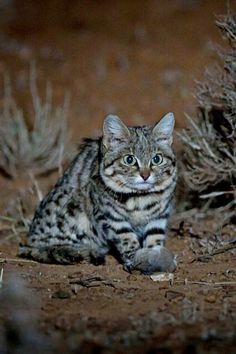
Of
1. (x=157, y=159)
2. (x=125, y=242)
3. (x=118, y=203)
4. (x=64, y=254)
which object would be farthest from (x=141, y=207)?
(x=64, y=254)

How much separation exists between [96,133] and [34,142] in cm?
72

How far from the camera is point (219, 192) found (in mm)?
6906

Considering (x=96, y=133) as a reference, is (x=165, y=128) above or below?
Result: below

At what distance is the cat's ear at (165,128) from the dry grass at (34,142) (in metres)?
2.68

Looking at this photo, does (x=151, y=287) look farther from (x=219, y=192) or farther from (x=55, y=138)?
(x=55, y=138)

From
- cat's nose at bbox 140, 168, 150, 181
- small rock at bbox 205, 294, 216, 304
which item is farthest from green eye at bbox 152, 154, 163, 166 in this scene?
small rock at bbox 205, 294, 216, 304

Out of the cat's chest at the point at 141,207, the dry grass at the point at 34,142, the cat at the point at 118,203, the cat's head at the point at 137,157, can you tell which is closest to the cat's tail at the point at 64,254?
the cat at the point at 118,203

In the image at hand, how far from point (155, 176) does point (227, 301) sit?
1.26 meters

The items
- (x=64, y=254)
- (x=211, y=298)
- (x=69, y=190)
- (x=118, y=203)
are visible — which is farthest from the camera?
(x=69, y=190)

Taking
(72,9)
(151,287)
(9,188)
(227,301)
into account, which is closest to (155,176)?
(151,287)

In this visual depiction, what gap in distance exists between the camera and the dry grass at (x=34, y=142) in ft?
29.5

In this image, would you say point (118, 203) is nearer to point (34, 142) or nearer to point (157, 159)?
point (157, 159)

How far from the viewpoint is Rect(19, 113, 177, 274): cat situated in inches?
243

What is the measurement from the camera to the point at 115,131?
626 centimetres
